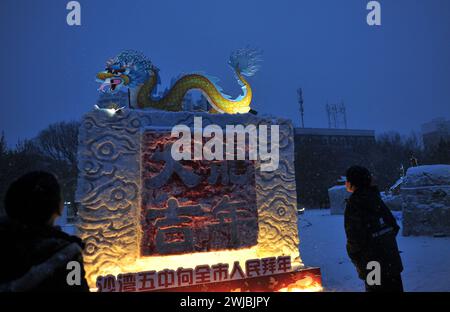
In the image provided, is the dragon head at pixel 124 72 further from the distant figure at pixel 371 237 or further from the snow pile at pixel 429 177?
the snow pile at pixel 429 177

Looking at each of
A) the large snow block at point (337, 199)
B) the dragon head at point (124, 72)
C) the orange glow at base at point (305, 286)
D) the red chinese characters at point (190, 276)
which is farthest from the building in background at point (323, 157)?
the dragon head at point (124, 72)

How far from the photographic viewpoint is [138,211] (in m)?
3.94

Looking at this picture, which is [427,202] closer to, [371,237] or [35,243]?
[371,237]

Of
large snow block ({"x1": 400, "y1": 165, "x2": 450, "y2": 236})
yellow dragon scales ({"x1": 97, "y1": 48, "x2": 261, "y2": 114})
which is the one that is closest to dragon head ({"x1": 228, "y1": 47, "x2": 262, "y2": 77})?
yellow dragon scales ({"x1": 97, "y1": 48, "x2": 261, "y2": 114})

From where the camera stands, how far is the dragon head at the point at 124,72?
4.41 metres

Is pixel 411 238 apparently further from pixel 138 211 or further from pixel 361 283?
pixel 138 211

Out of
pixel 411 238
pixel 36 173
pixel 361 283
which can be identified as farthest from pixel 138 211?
pixel 411 238

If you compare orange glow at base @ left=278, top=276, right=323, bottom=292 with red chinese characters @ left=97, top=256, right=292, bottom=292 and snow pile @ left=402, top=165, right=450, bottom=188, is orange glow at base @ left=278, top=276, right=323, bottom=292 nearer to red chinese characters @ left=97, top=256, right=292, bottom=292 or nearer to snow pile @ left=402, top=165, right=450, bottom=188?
red chinese characters @ left=97, top=256, right=292, bottom=292

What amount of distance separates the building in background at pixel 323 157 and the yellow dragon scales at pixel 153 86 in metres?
19.2

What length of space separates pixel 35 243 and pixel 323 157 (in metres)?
25.8

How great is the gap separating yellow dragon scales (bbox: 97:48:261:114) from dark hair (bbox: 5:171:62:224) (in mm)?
3118

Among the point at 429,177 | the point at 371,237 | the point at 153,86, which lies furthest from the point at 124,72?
the point at 429,177

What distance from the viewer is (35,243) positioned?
135 cm

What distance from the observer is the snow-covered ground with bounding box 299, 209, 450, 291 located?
171 inches
